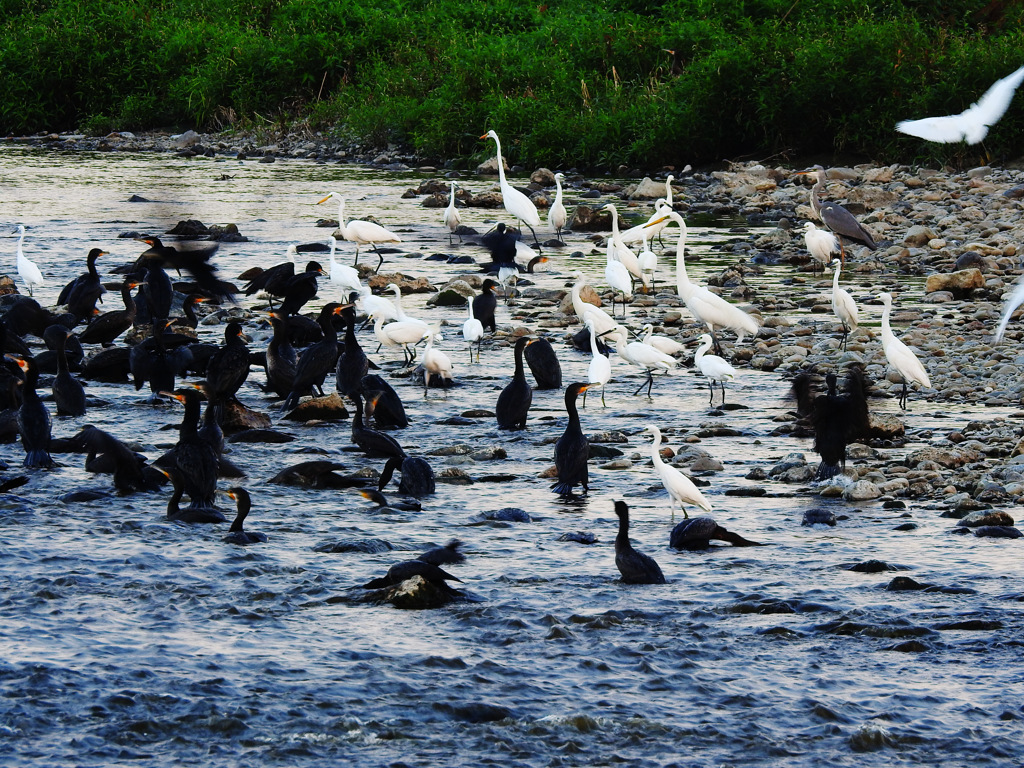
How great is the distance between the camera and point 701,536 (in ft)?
21.1

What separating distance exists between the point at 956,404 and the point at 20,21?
37324mm

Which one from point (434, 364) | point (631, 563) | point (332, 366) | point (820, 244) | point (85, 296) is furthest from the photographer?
point (820, 244)

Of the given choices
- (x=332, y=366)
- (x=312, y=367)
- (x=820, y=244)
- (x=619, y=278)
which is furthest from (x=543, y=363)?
(x=820, y=244)

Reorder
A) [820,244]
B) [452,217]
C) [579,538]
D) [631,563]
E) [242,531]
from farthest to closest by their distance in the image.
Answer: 1. [452,217]
2. [820,244]
3. [579,538]
4. [242,531]
5. [631,563]

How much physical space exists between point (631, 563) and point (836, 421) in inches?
77.1

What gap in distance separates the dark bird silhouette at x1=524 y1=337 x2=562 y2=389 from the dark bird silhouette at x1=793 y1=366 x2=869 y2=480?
2.80 metres

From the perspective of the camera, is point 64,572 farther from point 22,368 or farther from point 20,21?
point 20,21

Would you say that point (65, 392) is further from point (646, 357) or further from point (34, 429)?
point (646, 357)

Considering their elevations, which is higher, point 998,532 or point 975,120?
point 975,120

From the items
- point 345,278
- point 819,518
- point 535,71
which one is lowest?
point 819,518

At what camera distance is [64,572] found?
5930 millimetres

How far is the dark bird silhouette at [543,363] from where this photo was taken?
9.94m

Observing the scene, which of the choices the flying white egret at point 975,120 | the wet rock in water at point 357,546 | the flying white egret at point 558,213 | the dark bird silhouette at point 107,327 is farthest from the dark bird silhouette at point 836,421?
the flying white egret at point 558,213

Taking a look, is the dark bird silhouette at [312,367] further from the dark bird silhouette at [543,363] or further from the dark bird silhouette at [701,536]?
the dark bird silhouette at [701,536]
